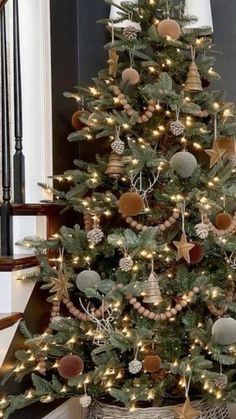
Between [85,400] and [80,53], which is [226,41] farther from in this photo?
[85,400]

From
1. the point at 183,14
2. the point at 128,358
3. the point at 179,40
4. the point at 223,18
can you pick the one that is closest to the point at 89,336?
the point at 128,358

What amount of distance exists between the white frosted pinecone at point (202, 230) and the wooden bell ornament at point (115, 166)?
364mm

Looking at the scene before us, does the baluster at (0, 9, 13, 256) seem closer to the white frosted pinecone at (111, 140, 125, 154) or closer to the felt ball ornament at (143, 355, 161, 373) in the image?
the white frosted pinecone at (111, 140, 125, 154)

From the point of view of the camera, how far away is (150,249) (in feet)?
6.07

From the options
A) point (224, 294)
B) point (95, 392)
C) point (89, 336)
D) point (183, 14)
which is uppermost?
point (183, 14)


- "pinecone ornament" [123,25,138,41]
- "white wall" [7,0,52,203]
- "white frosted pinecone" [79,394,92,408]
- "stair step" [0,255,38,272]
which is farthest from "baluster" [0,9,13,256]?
"white frosted pinecone" [79,394,92,408]

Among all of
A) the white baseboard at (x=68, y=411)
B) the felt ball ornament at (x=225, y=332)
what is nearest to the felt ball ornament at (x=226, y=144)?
the felt ball ornament at (x=225, y=332)

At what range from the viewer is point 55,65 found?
2.55m

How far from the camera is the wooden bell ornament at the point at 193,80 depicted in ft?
6.87

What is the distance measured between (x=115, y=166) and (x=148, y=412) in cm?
92

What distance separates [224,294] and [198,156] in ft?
2.47

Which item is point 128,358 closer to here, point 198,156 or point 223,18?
Result: point 198,156

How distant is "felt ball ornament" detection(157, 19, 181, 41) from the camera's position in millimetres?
2057

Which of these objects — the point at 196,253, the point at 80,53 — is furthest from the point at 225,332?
the point at 80,53
